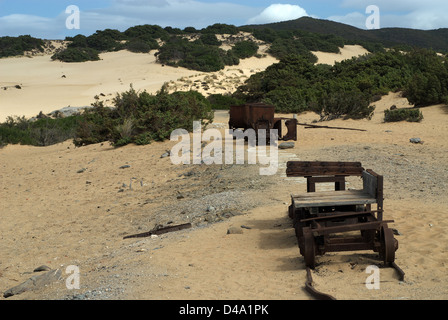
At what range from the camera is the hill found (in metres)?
84.1

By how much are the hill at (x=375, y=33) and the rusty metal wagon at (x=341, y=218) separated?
7869 centimetres

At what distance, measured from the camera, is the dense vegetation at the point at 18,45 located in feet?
192

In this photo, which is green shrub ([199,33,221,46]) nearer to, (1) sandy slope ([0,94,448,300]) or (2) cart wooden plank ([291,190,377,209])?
(1) sandy slope ([0,94,448,300])

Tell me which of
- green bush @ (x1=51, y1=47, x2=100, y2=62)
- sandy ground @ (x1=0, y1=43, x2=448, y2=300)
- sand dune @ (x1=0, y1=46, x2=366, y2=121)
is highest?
green bush @ (x1=51, y1=47, x2=100, y2=62)

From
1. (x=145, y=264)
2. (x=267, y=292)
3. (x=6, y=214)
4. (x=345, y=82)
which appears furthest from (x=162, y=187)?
(x=345, y=82)

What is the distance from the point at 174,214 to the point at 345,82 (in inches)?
745

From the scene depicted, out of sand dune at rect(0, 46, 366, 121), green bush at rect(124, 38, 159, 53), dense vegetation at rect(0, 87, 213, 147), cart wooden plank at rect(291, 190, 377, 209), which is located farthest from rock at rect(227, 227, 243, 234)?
green bush at rect(124, 38, 159, 53)

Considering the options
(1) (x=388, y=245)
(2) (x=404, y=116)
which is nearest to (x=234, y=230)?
(1) (x=388, y=245)

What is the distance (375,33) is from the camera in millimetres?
96688

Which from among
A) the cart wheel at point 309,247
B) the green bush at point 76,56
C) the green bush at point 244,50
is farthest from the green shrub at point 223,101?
the green bush at point 76,56

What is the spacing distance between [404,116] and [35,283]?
1542 centimetres

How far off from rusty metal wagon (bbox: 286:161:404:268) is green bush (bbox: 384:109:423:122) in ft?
41.7

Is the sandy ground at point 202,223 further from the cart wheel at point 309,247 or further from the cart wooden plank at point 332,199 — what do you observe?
the cart wooden plank at point 332,199
